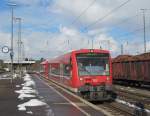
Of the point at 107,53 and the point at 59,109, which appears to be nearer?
the point at 59,109

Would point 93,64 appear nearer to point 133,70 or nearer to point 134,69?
point 134,69

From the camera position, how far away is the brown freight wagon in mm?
35300

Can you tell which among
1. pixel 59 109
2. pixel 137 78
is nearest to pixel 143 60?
pixel 137 78

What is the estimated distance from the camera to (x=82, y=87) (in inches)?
906

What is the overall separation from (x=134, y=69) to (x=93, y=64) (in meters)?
15.3

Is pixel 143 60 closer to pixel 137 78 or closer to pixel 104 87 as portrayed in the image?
pixel 137 78

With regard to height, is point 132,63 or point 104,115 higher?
point 132,63

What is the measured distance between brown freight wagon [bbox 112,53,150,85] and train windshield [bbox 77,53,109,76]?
11.5 meters

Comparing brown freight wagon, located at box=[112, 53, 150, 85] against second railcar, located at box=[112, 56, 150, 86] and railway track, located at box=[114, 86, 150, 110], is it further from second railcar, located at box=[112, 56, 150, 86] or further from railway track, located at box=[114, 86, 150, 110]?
railway track, located at box=[114, 86, 150, 110]

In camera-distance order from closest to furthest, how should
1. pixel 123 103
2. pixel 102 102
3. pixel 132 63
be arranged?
pixel 123 103 → pixel 102 102 → pixel 132 63

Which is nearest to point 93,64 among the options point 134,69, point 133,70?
point 134,69

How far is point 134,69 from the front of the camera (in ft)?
126

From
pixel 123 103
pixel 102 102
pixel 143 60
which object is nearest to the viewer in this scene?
pixel 123 103

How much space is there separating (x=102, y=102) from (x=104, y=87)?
1.43 meters
